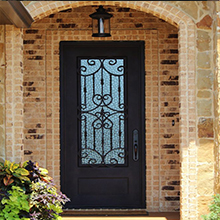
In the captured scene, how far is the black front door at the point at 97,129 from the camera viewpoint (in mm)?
6441

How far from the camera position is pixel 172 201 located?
6.41 meters

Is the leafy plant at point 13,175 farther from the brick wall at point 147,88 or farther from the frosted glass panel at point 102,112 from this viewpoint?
the frosted glass panel at point 102,112

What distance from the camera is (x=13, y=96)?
5.05 metres

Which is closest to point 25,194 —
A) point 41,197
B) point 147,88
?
point 41,197

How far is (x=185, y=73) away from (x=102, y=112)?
171 centimetres

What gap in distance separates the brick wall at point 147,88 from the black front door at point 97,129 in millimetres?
115

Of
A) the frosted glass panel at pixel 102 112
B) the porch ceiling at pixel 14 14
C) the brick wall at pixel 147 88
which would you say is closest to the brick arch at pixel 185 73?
the porch ceiling at pixel 14 14

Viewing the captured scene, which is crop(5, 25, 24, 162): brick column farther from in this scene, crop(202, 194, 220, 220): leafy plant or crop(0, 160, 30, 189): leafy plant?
crop(202, 194, 220, 220): leafy plant

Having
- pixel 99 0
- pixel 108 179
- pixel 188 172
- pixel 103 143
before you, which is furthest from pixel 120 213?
pixel 99 0

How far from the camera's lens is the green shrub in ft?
14.8

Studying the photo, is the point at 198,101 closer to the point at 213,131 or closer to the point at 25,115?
the point at 213,131

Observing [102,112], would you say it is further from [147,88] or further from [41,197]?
[41,197]

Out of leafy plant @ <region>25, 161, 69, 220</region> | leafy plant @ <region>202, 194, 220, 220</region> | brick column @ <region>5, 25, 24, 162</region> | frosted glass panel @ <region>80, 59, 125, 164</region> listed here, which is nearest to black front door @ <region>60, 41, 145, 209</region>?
frosted glass panel @ <region>80, 59, 125, 164</region>

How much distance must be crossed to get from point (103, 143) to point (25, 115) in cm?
117
